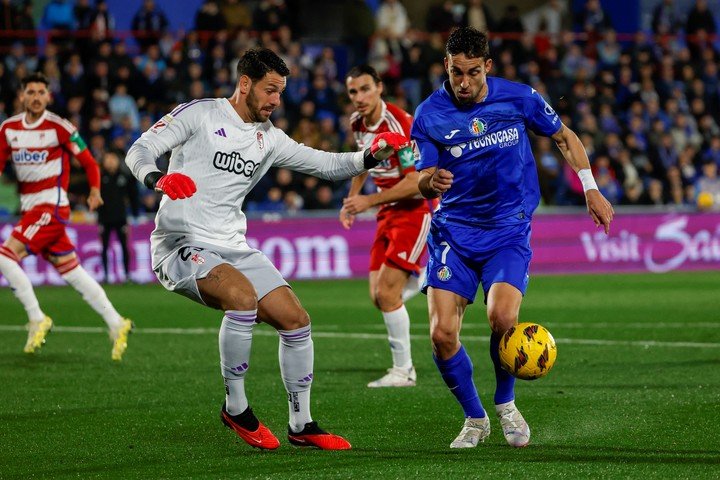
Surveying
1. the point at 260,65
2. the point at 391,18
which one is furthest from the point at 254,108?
the point at 391,18

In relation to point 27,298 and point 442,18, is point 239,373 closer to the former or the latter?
point 27,298

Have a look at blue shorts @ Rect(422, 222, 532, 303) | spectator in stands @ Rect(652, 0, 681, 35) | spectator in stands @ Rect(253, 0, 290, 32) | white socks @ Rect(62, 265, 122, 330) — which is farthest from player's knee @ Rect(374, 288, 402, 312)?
spectator in stands @ Rect(652, 0, 681, 35)

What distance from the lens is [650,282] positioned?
19.3 metres

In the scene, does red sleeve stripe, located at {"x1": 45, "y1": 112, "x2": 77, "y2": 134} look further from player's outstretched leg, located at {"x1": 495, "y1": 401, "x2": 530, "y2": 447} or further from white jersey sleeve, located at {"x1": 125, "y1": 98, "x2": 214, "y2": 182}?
player's outstretched leg, located at {"x1": 495, "y1": 401, "x2": 530, "y2": 447}

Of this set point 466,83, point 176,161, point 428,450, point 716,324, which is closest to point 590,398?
point 428,450

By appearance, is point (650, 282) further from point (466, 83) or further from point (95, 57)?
point (466, 83)

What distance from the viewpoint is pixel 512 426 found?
698cm

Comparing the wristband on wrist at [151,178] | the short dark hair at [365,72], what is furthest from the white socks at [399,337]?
the wristband on wrist at [151,178]

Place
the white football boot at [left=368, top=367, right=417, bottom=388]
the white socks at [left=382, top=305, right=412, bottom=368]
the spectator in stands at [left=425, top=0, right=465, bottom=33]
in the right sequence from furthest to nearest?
the spectator in stands at [left=425, top=0, right=465, bottom=33], the white socks at [left=382, top=305, right=412, bottom=368], the white football boot at [left=368, top=367, right=417, bottom=388]

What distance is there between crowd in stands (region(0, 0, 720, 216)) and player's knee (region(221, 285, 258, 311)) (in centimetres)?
1393

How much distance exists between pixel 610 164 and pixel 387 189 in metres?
15.0

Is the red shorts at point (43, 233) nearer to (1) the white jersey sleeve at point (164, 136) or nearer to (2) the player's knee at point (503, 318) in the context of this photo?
(1) the white jersey sleeve at point (164, 136)

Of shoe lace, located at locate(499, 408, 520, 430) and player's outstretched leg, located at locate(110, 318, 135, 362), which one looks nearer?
shoe lace, located at locate(499, 408, 520, 430)

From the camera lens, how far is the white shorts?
22.9 feet
